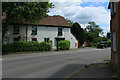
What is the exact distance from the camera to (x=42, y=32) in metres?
28.7

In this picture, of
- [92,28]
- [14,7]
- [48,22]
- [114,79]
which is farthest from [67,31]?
[92,28]

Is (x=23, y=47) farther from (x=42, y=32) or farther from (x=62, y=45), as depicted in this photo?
(x=62, y=45)

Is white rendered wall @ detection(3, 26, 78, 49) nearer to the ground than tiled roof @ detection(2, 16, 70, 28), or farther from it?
nearer to the ground

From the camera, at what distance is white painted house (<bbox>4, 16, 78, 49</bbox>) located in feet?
85.3

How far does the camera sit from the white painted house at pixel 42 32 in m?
26.0

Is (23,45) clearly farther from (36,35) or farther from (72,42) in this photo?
(72,42)

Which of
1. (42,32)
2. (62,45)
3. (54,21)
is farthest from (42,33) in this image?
(62,45)

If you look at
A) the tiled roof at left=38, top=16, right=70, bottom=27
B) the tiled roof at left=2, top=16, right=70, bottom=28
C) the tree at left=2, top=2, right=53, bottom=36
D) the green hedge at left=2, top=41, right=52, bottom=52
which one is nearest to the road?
the tree at left=2, top=2, right=53, bottom=36

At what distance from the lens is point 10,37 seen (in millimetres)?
25609

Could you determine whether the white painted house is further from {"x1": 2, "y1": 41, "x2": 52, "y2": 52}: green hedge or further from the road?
the road

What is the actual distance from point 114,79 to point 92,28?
2398 inches

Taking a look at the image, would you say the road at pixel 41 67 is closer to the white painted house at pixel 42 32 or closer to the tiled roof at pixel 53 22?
the white painted house at pixel 42 32

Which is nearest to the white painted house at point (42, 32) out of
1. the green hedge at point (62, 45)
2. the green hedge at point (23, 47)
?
the green hedge at point (62, 45)

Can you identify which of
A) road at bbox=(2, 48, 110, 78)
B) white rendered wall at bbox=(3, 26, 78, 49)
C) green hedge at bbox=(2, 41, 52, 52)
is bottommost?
road at bbox=(2, 48, 110, 78)
